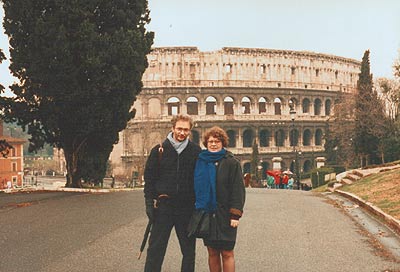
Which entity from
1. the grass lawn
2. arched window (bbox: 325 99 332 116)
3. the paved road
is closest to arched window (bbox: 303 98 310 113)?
arched window (bbox: 325 99 332 116)

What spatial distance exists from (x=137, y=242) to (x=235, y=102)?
180 feet

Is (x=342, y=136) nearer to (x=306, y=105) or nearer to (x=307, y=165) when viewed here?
(x=307, y=165)

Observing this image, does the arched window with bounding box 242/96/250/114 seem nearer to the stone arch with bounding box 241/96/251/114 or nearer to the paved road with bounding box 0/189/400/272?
the stone arch with bounding box 241/96/251/114

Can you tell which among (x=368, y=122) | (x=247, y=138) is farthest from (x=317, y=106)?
(x=368, y=122)

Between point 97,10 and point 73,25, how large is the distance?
4.82ft

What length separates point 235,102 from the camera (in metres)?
61.8

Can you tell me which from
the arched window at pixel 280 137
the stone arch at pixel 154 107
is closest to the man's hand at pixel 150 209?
the stone arch at pixel 154 107

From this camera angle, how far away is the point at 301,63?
67.0 meters

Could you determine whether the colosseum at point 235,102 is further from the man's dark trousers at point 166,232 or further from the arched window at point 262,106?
the man's dark trousers at point 166,232

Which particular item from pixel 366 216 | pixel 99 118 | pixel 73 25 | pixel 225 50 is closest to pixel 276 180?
pixel 99 118

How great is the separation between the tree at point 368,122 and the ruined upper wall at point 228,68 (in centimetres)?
2402

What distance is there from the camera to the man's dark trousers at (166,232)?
16.5ft

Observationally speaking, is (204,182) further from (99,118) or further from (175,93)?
(175,93)

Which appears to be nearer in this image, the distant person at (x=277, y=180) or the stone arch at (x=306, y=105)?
the distant person at (x=277, y=180)
